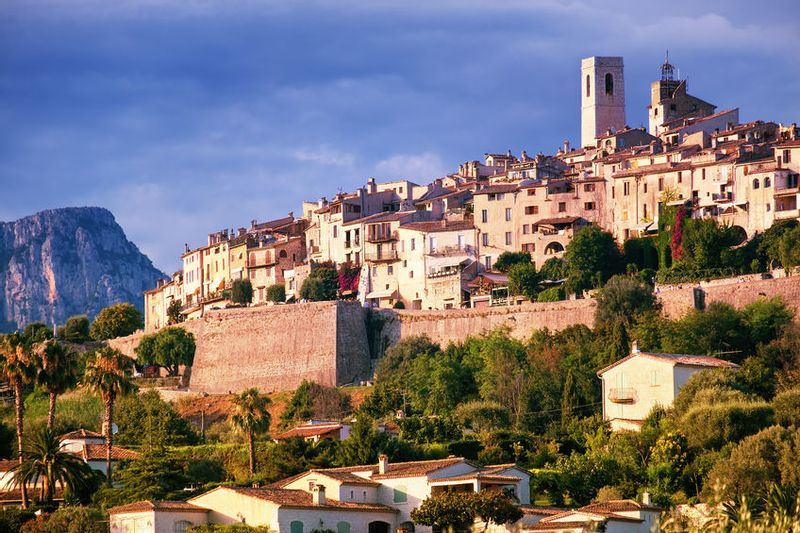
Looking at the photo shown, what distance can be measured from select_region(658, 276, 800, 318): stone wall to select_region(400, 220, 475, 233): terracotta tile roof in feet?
62.8

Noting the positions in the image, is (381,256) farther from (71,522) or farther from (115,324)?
(71,522)

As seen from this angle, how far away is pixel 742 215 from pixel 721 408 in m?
28.5

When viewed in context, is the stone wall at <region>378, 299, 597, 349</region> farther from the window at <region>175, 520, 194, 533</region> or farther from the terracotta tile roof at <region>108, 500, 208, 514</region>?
the window at <region>175, 520, 194, 533</region>

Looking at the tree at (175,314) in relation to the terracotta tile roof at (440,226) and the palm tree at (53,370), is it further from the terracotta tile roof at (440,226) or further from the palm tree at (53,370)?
the palm tree at (53,370)

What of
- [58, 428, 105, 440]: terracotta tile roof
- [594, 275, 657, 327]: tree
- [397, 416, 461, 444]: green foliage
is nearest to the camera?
[397, 416, 461, 444]: green foliage

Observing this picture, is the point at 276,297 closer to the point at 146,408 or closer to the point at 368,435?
the point at 146,408

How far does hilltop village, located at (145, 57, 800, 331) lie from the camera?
90188 millimetres

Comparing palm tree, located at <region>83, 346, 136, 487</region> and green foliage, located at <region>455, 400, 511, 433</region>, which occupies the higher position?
palm tree, located at <region>83, 346, 136, 487</region>

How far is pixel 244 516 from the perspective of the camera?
50812 mm

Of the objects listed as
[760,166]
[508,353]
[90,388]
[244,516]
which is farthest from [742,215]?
[244,516]

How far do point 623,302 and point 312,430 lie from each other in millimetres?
17830

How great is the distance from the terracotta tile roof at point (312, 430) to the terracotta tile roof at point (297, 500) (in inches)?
597

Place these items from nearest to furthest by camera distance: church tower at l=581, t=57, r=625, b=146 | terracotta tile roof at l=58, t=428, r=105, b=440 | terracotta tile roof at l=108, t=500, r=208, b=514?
terracotta tile roof at l=108, t=500, r=208, b=514 → terracotta tile roof at l=58, t=428, r=105, b=440 → church tower at l=581, t=57, r=625, b=146

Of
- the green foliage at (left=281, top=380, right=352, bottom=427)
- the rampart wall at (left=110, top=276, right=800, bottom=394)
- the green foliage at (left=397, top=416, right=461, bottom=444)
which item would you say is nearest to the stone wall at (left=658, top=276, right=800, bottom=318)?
the rampart wall at (left=110, top=276, right=800, bottom=394)
